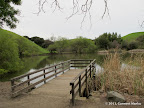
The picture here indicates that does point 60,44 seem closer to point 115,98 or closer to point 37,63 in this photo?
point 37,63

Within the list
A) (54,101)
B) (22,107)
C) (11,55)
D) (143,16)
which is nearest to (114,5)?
(143,16)

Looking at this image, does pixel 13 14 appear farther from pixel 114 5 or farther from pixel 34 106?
pixel 114 5

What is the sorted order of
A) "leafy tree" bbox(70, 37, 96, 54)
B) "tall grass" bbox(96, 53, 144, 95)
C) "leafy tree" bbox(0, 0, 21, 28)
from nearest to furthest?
"tall grass" bbox(96, 53, 144, 95) < "leafy tree" bbox(0, 0, 21, 28) < "leafy tree" bbox(70, 37, 96, 54)

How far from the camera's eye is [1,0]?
6844 millimetres

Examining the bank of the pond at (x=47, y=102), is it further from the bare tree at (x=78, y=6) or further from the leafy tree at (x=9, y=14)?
the leafy tree at (x=9, y=14)

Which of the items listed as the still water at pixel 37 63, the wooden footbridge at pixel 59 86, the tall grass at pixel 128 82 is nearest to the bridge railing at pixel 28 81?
the wooden footbridge at pixel 59 86

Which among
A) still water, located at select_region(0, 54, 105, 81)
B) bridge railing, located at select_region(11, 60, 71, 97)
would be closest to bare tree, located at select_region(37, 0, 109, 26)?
bridge railing, located at select_region(11, 60, 71, 97)

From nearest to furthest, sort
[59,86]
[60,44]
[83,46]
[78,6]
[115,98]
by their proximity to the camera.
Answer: [78,6], [115,98], [59,86], [83,46], [60,44]

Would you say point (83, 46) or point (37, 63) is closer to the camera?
point (37, 63)

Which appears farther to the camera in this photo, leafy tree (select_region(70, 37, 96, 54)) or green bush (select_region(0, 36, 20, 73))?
leafy tree (select_region(70, 37, 96, 54))

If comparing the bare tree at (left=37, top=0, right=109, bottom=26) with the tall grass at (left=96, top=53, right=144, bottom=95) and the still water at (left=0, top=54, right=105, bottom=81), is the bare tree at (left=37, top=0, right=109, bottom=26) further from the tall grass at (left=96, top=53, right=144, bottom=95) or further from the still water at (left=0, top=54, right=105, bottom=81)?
the still water at (left=0, top=54, right=105, bottom=81)

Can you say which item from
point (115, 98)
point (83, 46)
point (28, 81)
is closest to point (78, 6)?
point (115, 98)

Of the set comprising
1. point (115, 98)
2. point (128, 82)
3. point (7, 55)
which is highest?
point (7, 55)

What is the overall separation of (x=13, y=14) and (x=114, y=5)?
812 cm
